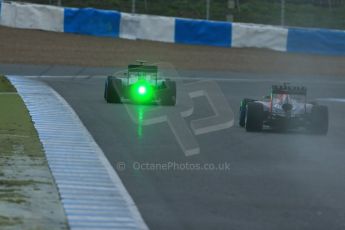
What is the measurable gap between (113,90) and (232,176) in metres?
6.83

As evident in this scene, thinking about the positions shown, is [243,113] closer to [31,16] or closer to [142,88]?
[142,88]

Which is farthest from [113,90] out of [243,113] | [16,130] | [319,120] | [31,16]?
[31,16]

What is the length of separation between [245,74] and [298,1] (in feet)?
31.9

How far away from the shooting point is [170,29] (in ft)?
95.1

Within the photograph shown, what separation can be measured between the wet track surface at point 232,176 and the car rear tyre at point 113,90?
472 mm

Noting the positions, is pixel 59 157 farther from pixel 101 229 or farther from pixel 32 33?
pixel 32 33

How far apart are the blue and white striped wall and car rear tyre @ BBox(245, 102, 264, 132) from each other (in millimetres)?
16064

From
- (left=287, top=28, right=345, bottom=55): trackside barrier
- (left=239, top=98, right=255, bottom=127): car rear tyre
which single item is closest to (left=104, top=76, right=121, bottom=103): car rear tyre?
(left=239, top=98, right=255, bottom=127): car rear tyre

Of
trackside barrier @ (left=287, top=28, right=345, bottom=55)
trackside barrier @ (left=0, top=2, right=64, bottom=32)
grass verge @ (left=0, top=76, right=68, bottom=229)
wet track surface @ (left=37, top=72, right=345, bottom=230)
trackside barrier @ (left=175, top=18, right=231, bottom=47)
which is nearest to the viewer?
grass verge @ (left=0, top=76, right=68, bottom=229)

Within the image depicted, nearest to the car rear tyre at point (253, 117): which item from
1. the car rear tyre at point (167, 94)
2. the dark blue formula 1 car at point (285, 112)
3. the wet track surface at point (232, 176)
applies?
the dark blue formula 1 car at point (285, 112)

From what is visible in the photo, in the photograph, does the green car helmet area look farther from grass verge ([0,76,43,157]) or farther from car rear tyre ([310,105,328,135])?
car rear tyre ([310,105,328,135])

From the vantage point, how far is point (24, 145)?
975cm

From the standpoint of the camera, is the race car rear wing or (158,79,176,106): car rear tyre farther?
(158,79,176,106): car rear tyre

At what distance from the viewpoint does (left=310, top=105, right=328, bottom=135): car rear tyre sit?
12438 millimetres
